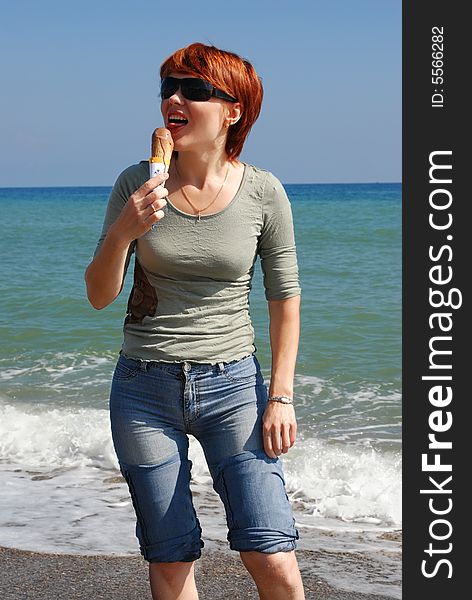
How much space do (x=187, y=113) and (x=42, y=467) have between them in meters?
4.45

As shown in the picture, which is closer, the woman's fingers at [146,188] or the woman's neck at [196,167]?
the woman's fingers at [146,188]

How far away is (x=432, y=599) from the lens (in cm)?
414

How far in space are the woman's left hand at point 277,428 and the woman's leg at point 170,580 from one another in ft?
1.56

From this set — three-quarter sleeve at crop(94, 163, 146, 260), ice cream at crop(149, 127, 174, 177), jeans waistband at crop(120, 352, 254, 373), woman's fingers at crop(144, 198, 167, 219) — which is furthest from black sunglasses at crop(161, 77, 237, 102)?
jeans waistband at crop(120, 352, 254, 373)

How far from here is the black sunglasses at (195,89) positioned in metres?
2.92

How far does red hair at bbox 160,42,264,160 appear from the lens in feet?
9.60

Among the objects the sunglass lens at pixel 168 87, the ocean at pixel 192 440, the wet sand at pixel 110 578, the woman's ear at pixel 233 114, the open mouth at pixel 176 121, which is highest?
the sunglass lens at pixel 168 87

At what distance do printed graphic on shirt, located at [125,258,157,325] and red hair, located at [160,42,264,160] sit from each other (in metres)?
0.48

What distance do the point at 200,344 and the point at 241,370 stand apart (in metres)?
0.16

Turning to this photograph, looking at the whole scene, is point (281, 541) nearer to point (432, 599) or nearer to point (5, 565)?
point (432, 599)

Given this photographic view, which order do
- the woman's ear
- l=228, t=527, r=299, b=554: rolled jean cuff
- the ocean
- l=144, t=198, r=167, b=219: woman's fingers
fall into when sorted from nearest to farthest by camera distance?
l=144, t=198, r=167, b=219: woman's fingers → l=228, t=527, r=299, b=554: rolled jean cuff → the woman's ear → the ocean

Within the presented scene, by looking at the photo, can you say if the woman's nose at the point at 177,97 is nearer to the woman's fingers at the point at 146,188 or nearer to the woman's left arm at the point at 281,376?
the woman's fingers at the point at 146,188

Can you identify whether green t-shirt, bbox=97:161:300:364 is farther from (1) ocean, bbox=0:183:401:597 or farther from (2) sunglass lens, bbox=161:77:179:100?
(1) ocean, bbox=0:183:401:597

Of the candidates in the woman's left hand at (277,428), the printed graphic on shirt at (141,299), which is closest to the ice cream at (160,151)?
the printed graphic on shirt at (141,299)
